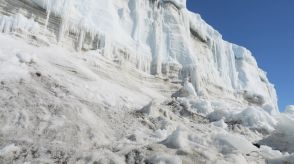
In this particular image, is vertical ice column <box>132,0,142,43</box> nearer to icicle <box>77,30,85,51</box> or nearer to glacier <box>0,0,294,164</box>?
glacier <box>0,0,294,164</box>

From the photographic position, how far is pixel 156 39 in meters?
30.8

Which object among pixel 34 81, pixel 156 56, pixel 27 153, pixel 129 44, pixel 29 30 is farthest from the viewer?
pixel 156 56

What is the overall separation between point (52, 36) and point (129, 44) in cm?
785

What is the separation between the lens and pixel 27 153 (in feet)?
21.3

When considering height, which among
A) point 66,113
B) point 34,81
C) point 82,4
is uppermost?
point 82,4

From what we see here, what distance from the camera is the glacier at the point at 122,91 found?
268 inches

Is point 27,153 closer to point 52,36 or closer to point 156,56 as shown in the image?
point 52,36

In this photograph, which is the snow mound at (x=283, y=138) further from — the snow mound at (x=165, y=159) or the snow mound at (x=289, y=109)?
the snow mound at (x=289, y=109)

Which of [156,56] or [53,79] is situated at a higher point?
[156,56]

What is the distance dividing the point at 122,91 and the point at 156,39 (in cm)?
1296

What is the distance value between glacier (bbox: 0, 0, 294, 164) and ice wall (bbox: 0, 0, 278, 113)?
0.33 ft

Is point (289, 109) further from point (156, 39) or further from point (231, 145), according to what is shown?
point (231, 145)

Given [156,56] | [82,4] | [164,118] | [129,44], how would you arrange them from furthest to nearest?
[156,56] → [129,44] → [82,4] → [164,118]

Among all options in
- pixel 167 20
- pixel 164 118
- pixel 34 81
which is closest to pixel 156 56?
pixel 167 20
